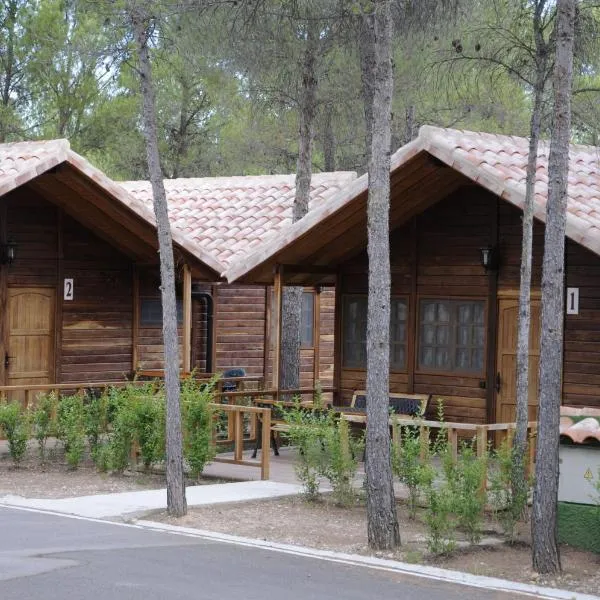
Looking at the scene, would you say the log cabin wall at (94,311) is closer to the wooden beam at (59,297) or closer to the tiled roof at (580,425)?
the wooden beam at (59,297)

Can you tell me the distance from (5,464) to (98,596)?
26.6ft

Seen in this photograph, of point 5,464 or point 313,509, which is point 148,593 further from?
point 5,464

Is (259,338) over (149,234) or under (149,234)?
under

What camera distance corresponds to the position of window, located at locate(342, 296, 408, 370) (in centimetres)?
1903

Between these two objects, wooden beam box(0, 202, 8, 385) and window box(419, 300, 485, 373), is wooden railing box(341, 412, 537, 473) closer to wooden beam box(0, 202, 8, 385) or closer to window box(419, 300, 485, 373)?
window box(419, 300, 485, 373)

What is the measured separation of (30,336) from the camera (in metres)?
21.2

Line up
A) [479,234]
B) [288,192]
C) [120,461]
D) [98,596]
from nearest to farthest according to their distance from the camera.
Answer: [98,596] → [120,461] → [479,234] → [288,192]

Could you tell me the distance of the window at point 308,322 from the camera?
89.3ft

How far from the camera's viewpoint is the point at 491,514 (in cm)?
1309

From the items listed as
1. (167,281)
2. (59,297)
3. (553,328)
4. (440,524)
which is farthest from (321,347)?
(553,328)

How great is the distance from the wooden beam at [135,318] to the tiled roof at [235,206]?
117 centimetres

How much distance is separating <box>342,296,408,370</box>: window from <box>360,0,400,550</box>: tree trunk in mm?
7442

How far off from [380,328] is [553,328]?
1.66 metres

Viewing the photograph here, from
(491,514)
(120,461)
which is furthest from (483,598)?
(120,461)
